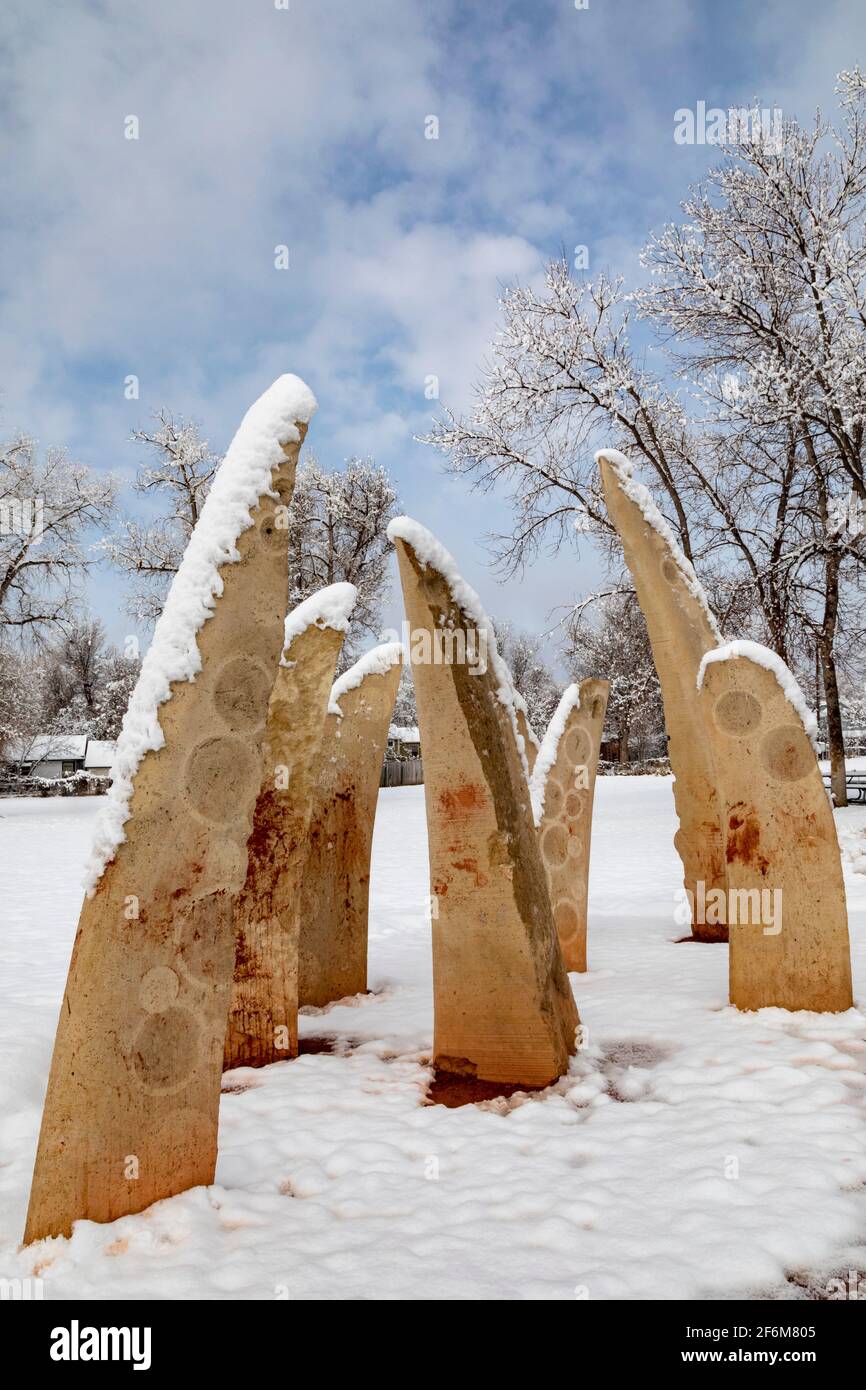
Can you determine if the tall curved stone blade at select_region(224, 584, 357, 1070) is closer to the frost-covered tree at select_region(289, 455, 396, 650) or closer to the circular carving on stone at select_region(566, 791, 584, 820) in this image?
the circular carving on stone at select_region(566, 791, 584, 820)

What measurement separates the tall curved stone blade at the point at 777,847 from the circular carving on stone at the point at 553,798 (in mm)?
1837

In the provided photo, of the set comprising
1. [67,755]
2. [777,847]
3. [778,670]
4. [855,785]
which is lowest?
[855,785]

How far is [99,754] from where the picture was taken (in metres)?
39.0

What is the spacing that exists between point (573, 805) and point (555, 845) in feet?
1.20

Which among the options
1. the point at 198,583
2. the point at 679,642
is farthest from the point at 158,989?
the point at 679,642

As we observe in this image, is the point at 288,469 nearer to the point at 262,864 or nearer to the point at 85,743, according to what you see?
the point at 262,864

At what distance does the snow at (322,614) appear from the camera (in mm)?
4918

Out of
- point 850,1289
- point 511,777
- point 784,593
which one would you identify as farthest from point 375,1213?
point 784,593

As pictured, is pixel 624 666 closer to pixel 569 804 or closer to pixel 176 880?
pixel 569 804

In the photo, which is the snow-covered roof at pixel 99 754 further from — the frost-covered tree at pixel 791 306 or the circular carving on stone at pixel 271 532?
the circular carving on stone at pixel 271 532

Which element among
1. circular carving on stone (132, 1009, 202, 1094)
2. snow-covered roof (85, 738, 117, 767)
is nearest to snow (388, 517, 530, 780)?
circular carving on stone (132, 1009, 202, 1094)

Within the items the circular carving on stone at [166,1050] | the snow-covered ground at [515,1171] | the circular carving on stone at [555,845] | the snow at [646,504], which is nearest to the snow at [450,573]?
the snow-covered ground at [515,1171]

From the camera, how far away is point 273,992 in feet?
15.2

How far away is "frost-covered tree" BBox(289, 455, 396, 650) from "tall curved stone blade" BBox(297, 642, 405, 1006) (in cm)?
2044
